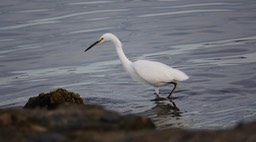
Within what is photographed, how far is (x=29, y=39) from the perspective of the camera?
24797 mm

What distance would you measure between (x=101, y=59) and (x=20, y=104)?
5.89 meters

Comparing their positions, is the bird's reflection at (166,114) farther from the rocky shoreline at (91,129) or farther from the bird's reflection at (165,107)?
the rocky shoreline at (91,129)

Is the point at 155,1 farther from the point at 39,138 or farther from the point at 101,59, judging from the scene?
the point at 39,138

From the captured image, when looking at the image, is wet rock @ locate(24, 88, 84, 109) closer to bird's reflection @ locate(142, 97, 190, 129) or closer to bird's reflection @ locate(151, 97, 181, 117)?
bird's reflection @ locate(142, 97, 190, 129)

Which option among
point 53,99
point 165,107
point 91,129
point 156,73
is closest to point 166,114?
point 165,107

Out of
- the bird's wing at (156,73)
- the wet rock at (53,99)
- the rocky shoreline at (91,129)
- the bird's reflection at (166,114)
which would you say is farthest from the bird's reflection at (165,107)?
the rocky shoreline at (91,129)

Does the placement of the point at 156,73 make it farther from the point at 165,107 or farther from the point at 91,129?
the point at 91,129

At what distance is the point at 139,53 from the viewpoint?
Answer: 2108cm

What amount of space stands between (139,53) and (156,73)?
6.47 m

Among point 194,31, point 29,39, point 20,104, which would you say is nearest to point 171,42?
point 194,31

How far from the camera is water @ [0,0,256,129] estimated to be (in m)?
14.1

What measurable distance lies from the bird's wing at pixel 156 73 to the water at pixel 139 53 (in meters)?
0.51

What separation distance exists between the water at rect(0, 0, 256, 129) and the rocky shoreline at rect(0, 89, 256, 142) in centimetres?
561

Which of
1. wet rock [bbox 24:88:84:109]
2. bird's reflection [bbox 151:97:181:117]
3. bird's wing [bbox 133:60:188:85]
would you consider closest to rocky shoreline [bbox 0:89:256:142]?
wet rock [bbox 24:88:84:109]
